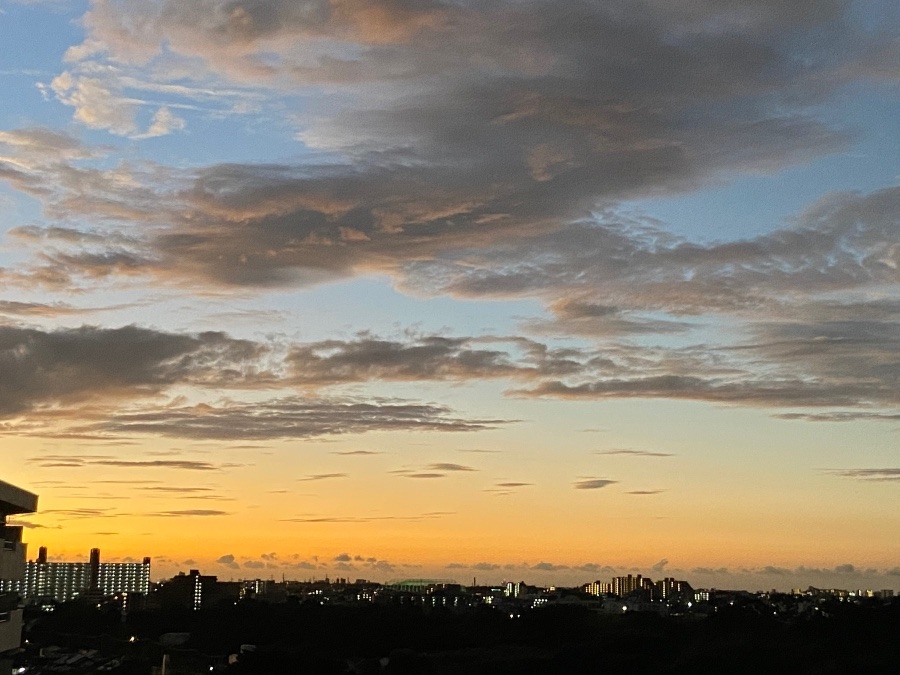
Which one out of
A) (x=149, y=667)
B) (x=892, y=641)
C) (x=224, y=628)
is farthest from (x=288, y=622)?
(x=892, y=641)

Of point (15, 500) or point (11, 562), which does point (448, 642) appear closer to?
point (11, 562)

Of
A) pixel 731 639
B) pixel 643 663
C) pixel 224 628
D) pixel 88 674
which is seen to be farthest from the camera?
pixel 224 628

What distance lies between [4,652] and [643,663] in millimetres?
46778

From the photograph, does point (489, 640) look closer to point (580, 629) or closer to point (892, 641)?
point (580, 629)

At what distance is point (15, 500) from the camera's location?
93.8 ft

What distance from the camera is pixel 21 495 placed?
29188 millimetres

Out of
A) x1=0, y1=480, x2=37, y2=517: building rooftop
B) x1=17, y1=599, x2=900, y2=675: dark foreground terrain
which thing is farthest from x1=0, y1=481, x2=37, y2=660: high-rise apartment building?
x1=17, y1=599, x2=900, y2=675: dark foreground terrain

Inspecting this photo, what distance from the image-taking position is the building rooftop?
27.5 metres

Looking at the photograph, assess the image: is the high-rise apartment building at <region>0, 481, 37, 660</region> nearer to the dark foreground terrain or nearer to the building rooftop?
the building rooftop

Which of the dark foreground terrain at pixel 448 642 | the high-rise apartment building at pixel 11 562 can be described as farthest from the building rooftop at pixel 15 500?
the dark foreground terrain at pixel 448 642

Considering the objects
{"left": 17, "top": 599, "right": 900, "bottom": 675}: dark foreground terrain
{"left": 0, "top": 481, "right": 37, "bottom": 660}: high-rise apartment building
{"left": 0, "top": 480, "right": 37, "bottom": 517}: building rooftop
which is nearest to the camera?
{"left": 0, "top": 480, "right": 37, "bottom": 517}: building rooftop

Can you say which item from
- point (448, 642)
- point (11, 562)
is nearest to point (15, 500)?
point (11, 562)

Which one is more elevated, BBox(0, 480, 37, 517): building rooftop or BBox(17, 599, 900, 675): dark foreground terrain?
BBox(0, 480, 37, 517): building rooftop

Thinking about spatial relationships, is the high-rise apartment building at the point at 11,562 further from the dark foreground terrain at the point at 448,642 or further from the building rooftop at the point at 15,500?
the dark foreground terrain at the point at 448,642
